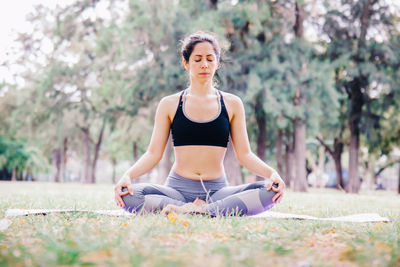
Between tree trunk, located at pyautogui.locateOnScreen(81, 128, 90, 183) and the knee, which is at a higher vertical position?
the knee

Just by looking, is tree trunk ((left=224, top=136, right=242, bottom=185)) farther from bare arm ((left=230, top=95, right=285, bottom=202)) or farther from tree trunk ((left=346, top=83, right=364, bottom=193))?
bare arm ((left=230, top=95, right=285, bottom=202))

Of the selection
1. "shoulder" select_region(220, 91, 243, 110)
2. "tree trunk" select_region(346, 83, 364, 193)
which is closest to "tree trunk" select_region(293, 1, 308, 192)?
"tree trunk" select_region(346, 83, 364, 193)

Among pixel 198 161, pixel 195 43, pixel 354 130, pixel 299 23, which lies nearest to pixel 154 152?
pixel 198 161

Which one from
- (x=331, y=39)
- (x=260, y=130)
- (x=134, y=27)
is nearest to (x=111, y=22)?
(x=134, y=27)

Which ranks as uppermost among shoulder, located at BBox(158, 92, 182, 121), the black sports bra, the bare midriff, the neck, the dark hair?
the dark hair

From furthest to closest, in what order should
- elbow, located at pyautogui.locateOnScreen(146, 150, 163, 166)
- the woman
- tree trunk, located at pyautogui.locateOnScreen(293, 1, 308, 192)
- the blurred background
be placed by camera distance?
1. tree trunk, located at pyautogui.locateOnScreen(293, 1, 308, 192)
2. the blurred background
3. elbow, located at pyautogui.locateOnScreen(146, 150, 163, 166)
4. the woman

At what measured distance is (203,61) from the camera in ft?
13.0

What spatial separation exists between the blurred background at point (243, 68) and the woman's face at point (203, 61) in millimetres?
6163

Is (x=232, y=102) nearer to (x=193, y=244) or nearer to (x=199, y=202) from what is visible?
(x=199, y=202)

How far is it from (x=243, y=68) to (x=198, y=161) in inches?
383

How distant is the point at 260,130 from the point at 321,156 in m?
16.2

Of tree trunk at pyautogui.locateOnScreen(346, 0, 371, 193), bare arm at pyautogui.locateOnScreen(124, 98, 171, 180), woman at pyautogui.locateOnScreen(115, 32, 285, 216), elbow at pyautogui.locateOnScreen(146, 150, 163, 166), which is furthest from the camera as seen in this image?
tree trunk at pyautogui.locateOnScreen(346, 0, 371, 193)

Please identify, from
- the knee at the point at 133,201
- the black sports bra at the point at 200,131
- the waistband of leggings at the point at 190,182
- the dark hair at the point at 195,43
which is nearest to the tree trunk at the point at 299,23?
the dark hair at the point at 195,43

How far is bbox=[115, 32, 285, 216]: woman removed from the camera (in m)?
3.58
